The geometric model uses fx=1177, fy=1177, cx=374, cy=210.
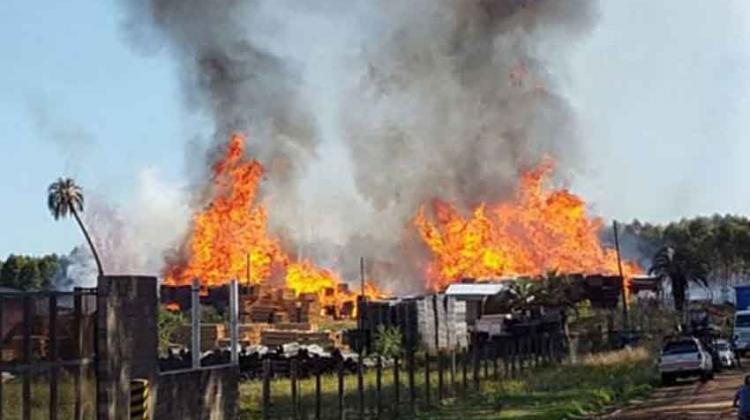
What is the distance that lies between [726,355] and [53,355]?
125ft

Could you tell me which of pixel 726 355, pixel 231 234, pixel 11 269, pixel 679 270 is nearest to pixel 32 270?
pixel 11 269

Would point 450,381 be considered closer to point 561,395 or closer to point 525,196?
A: point 561,395

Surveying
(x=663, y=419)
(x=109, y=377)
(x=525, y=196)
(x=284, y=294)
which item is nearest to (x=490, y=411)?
(x=663, y=419)

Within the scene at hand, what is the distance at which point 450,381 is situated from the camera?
31.7m

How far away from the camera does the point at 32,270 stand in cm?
10669

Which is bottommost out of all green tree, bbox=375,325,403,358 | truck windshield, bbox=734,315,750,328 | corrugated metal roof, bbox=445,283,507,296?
green tree, bbox=375,325,403,358

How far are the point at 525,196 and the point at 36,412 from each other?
222 ft

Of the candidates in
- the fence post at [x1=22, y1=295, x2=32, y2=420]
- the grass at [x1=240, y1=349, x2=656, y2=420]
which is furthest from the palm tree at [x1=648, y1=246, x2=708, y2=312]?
the fence post at [x1=22, y1=295, x2=32, y2=420]

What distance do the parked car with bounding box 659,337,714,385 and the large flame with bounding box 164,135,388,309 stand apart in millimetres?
34035

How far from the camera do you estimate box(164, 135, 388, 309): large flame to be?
2844 inches

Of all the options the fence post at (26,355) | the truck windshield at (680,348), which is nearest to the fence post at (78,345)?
the fence post at (26,355)

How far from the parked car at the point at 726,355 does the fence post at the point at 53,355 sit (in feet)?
119

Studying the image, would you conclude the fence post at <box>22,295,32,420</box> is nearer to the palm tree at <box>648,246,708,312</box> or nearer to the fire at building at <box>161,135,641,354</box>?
the fire at building at <box>161,135,641,354</box>

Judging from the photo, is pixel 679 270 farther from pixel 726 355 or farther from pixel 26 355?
pixel 26 355
